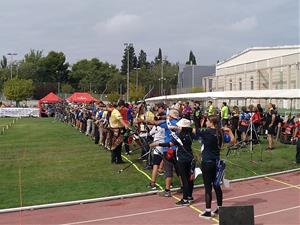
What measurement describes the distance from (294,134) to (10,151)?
442 inches

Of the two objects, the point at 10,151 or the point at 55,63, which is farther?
the point at 55,63

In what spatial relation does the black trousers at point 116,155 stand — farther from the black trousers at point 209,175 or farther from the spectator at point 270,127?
the spectator at point 270,127

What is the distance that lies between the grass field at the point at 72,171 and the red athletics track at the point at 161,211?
2.59ft

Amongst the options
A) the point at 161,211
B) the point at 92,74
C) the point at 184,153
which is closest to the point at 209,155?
the point at 184,153

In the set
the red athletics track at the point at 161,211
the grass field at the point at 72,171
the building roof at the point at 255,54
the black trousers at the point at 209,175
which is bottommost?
the red athletics track at the point at 161,211

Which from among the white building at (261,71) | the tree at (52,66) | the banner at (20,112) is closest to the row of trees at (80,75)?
the tree at (52,66)

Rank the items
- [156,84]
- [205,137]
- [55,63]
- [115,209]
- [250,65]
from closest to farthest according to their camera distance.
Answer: [205,137], [115,209], [250,65], [156,84], [55,63]

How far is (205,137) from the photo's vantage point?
346 inches

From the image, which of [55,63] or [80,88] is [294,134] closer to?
[80,88]

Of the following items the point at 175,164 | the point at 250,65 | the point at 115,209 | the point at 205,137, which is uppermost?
the point at 250,65

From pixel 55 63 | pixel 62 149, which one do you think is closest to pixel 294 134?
pixel 62 149

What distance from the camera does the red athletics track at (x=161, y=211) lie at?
8766 mm

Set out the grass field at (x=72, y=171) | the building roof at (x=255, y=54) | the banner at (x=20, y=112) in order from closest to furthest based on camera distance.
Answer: the grass field at (x=72, y=171) < the banner at (x=20, y=112) < the building roof at (x=255, y=54)

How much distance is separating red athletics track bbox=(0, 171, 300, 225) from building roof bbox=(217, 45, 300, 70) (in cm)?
5286
